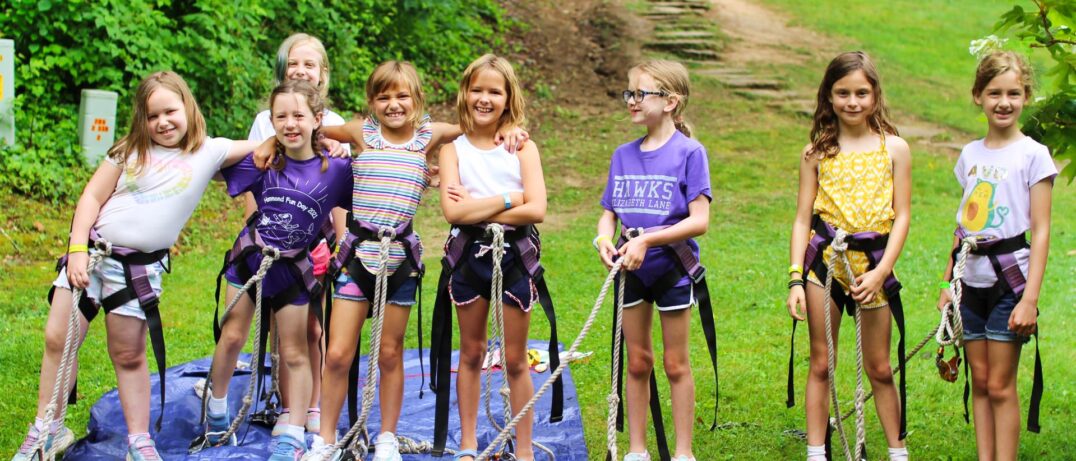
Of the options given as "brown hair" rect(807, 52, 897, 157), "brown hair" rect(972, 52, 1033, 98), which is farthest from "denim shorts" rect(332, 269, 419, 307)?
"brown hair" rect(972, 52, 1033, 98)

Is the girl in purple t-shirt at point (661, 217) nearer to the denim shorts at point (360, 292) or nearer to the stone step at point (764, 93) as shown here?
the denim shorts at point (360, 292)

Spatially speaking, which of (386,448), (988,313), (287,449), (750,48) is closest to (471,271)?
(386,448)

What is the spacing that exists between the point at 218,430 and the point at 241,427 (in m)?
0.12

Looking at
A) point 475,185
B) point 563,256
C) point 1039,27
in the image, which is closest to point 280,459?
point 475,185

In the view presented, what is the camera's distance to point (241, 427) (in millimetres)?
4602

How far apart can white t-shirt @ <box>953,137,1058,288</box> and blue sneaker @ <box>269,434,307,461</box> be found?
262 centimetres

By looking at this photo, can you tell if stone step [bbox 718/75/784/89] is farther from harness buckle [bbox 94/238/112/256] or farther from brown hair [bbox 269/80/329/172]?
harness buckle [bbox 94/238/112/256]

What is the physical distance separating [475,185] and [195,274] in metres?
4.17

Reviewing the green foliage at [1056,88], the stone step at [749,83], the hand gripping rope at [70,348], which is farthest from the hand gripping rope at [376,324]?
the stone step at [749,83]

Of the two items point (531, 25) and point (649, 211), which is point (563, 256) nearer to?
point (649, 211)

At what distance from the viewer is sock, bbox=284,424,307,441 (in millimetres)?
4160

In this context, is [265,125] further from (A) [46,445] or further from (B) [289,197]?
(A) [46,445]

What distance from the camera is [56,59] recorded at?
8.74 m

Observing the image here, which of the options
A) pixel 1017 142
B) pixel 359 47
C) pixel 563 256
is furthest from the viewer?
pixel 359 47
